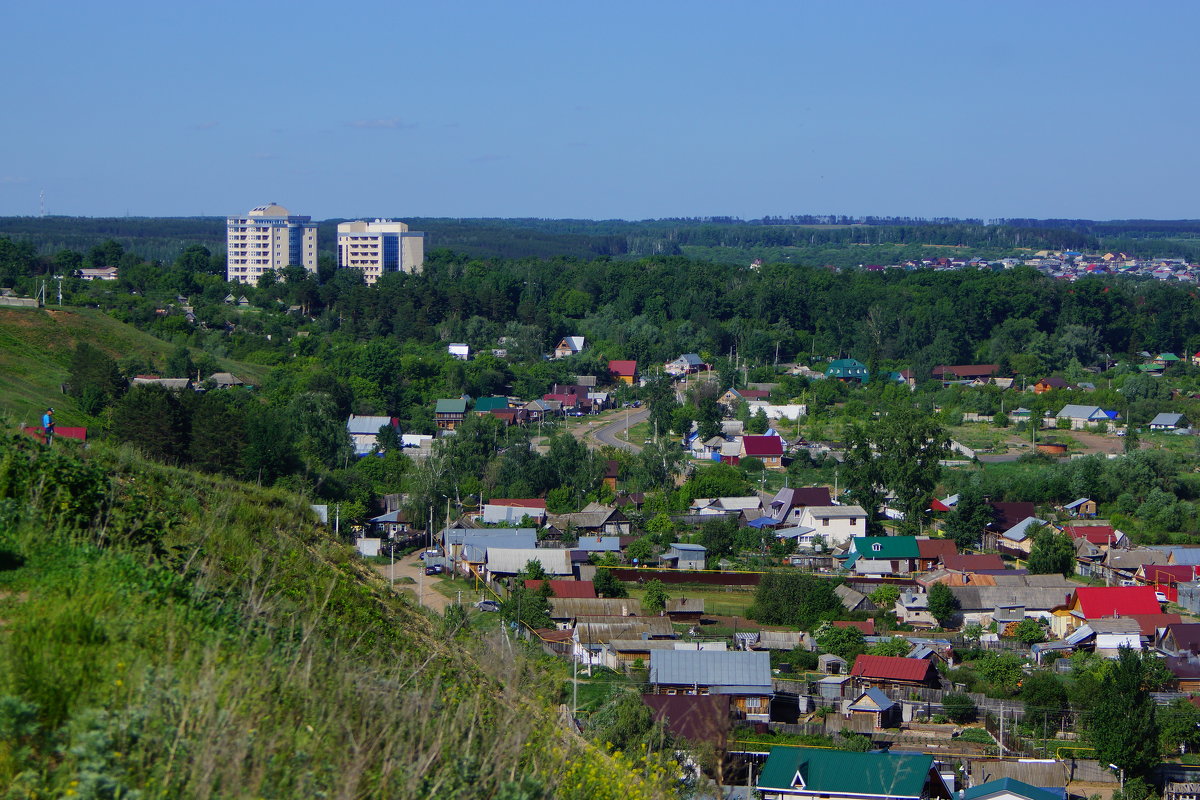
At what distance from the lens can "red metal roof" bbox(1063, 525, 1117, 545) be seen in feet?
46.7

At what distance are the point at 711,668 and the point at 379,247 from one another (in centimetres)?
3728

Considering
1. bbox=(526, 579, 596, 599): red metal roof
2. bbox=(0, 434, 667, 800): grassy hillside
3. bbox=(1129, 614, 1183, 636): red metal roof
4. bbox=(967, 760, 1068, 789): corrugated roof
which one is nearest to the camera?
bbox=(0, 434, 667, 800): grassy hillside

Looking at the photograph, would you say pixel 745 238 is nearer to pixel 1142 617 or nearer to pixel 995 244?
pixel 995 244

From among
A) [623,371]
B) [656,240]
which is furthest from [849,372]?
[656,240]

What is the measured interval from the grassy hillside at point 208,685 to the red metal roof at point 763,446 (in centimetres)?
1540

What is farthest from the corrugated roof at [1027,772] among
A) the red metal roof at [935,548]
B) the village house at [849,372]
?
the village house at [849,372]

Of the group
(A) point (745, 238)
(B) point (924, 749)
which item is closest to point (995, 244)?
(A) point (745, 238)

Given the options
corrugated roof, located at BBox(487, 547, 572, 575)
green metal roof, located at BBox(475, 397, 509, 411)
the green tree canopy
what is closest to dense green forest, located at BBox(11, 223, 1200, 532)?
green metal roof, located at BBox(475, 397, 509, 411)

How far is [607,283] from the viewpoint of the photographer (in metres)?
36.0

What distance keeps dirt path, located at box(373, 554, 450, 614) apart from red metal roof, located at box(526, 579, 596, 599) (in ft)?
2.89

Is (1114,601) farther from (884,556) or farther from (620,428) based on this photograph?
(620,428)

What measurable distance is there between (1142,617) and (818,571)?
141 inches

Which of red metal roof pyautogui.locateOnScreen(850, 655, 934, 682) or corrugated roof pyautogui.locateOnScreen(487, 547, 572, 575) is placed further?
corrugated roof pyautogui.locateOnScreen(487, 547, 572, 575)

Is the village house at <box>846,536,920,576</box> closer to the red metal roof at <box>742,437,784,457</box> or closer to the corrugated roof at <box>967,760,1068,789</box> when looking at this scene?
the red metal roof at <box>742,437,784,457</box>
